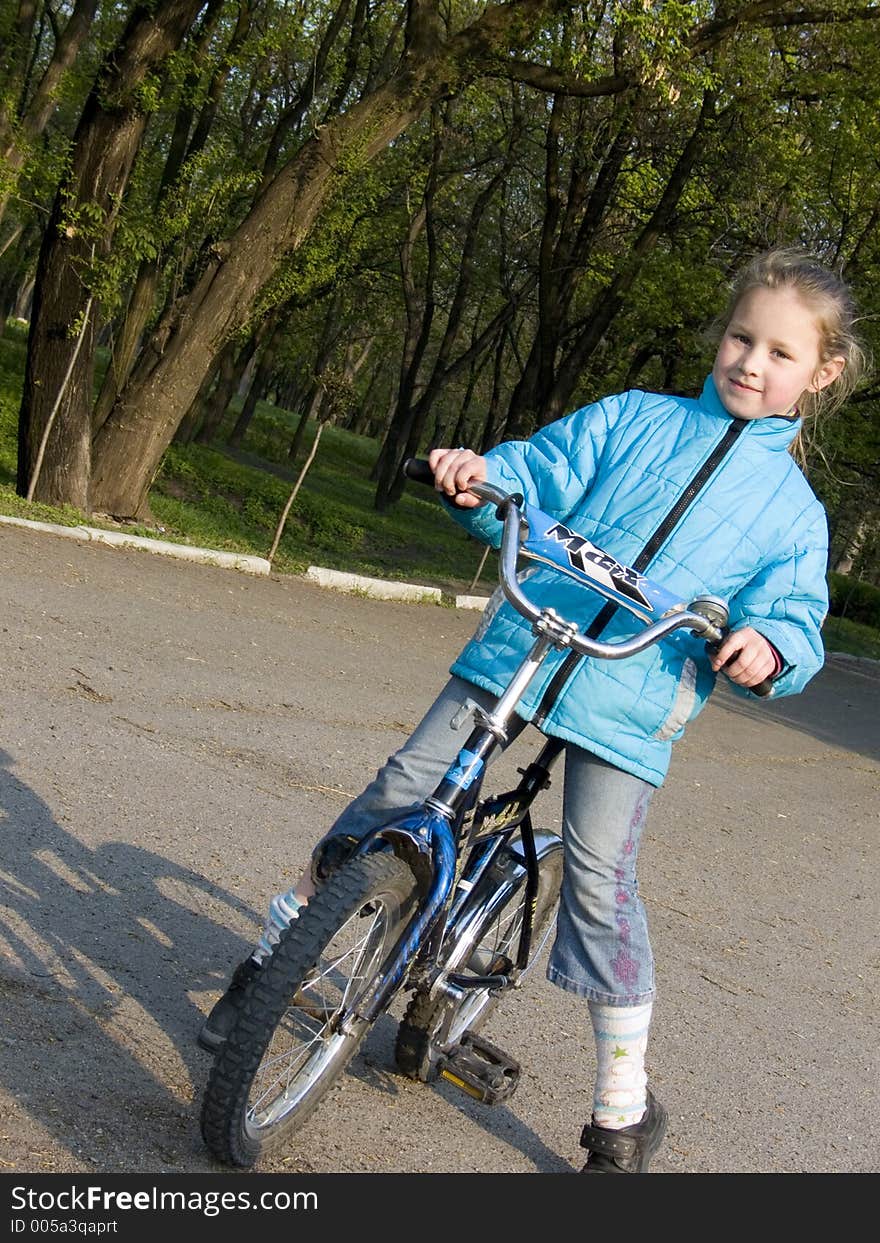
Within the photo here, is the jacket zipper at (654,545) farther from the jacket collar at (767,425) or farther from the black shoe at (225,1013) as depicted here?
the black shoe at (225,1013)

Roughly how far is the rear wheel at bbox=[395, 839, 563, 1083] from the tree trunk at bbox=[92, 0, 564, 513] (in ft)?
34.3

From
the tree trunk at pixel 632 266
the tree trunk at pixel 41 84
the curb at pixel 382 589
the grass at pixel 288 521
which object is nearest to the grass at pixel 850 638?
the grass at pixel 288 521

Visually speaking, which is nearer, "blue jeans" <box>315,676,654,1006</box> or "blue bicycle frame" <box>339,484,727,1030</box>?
"blue bicycle frame" <box>339,484,727,1030</box>

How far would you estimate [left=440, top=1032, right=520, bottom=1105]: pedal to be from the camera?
3.51 metres

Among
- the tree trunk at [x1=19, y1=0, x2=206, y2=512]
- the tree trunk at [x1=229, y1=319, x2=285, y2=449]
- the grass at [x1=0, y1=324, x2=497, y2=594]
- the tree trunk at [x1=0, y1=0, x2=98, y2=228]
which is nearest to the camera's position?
the tree trunk at [x1=19, y1=0, x2=206, y2=512]

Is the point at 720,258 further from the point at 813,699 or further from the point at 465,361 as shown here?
the point at 813,699

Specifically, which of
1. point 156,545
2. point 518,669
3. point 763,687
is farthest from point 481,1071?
point 156,545

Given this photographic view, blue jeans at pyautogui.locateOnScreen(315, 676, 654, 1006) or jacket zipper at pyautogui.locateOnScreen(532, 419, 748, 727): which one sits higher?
jacket zipper at pyautogui.locateOnScreen(532, 419, 748, 727)

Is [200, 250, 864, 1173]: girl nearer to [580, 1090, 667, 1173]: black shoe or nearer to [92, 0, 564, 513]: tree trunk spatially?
[580, 1090, 667, 1173]: black shoe

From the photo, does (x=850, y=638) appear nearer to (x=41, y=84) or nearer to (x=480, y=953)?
(x=41, y=84)

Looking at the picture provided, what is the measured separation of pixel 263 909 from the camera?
464 centimetres

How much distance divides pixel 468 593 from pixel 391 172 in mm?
12047

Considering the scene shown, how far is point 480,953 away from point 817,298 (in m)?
1.79

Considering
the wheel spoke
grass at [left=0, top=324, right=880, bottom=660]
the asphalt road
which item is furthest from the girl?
grass at [left=0, top=324, right=880, bottom=660]
